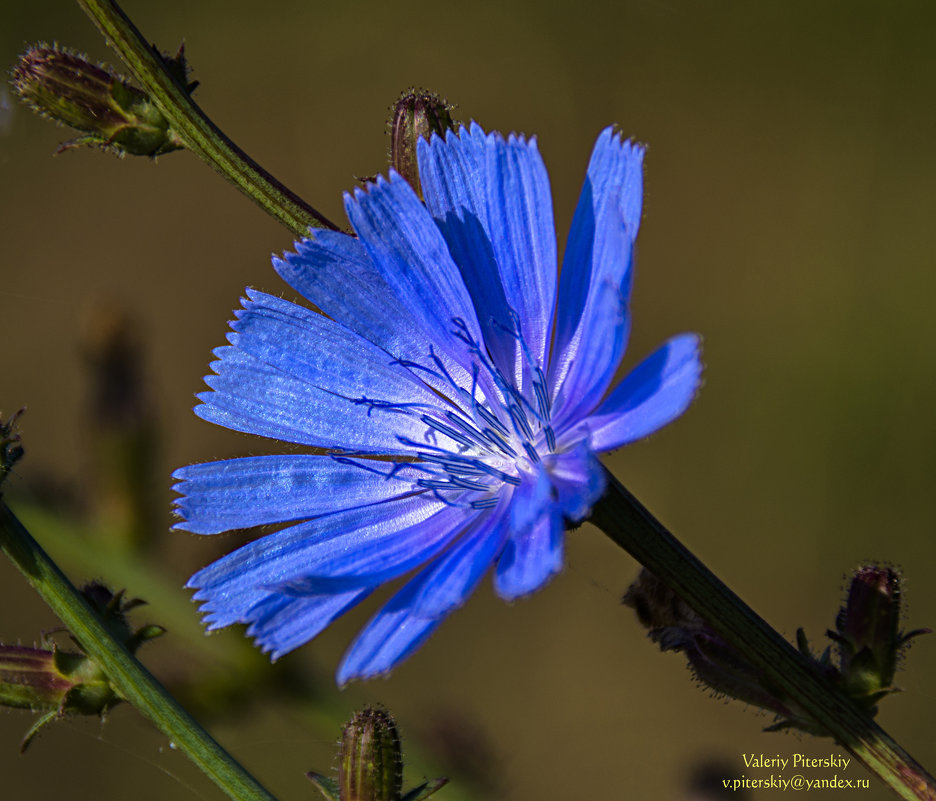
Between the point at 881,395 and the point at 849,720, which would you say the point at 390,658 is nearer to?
the point at 849,720

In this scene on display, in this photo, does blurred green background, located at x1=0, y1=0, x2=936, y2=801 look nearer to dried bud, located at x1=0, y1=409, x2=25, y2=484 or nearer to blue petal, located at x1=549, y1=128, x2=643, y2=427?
dried bud, located at x1=0, y1=409, x2=25, y2=484

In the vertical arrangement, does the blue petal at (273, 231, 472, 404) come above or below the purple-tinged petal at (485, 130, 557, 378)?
below

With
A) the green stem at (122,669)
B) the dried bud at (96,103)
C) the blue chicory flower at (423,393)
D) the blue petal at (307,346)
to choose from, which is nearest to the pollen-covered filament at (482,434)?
the blue chicory flower at (423,393)

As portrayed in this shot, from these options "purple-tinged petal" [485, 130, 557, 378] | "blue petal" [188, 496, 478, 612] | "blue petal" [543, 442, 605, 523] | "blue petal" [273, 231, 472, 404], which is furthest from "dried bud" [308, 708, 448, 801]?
"purple-tinged petal" [485, 130, 557, 378]

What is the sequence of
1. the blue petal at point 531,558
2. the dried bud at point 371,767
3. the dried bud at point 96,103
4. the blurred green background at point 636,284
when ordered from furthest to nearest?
the blurred green background at point 636,284, the dried bud at point 96,103, the dried bud at point 371,767, the blue petal at point 531,558

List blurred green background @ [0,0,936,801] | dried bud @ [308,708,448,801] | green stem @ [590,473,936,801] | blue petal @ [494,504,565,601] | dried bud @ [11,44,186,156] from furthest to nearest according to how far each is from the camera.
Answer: blurred green background @ [0,0,936,801], dried bud @ [11,44,186,156], dried bud @ [308,708,448,801], green stem @ [590,473,936,801], blue petal @ [494,504,565,601]

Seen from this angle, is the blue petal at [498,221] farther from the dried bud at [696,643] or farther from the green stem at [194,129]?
the dried bud at [696,643]
